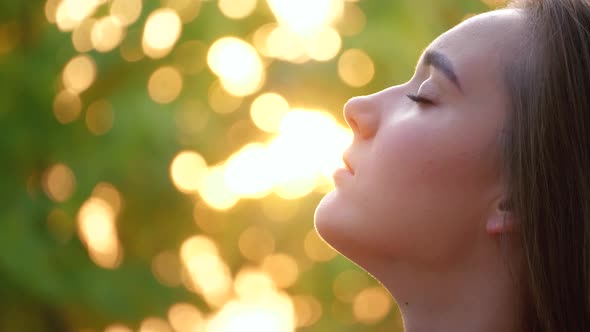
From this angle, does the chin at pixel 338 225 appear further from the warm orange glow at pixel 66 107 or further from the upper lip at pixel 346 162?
the warm orange glow at pixel 66 107

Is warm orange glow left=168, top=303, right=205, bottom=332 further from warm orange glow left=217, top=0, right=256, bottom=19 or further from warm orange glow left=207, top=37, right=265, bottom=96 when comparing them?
warm orange glow left=217, top=0, right=256, bottom=19

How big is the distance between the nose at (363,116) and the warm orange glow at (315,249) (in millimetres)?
2657

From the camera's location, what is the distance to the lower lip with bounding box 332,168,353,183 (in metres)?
1.12

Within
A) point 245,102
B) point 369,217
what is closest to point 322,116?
point 245,102

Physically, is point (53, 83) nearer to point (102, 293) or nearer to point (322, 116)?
point (102, 293)

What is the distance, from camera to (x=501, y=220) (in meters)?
1.05

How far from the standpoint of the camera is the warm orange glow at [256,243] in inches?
149

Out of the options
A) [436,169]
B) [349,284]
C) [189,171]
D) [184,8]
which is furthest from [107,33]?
[436,169]

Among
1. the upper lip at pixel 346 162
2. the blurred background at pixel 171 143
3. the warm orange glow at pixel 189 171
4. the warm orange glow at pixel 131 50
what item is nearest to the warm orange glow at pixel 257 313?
the blurred background at pixel 171 143

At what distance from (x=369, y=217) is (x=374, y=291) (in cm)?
307

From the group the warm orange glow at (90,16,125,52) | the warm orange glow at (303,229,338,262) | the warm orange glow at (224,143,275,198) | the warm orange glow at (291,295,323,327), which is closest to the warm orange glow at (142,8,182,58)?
the warm orange glow at (90,16,125,52)

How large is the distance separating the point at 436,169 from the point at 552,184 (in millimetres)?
126

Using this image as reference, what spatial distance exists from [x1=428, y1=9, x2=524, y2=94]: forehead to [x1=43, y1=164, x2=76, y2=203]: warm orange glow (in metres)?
2.75

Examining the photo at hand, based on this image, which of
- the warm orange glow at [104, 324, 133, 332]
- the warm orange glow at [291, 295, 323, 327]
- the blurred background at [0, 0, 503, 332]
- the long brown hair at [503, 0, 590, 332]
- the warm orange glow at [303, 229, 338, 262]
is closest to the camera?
the long brown hair at [503, 0, 590, 332]
